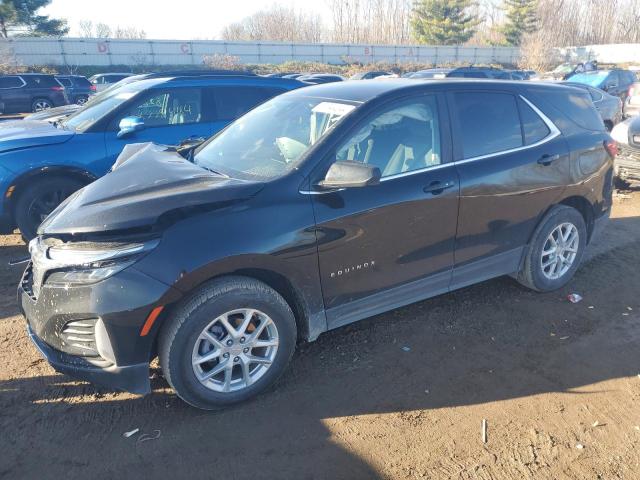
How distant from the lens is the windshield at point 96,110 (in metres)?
5.74

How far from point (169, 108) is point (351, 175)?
3.98 metres

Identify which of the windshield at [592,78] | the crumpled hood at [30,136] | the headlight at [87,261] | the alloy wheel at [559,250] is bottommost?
the alloy wheel at [559,250]

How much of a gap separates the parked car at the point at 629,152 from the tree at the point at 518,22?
66.0 meters

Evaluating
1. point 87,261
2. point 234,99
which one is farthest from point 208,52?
point 87,261

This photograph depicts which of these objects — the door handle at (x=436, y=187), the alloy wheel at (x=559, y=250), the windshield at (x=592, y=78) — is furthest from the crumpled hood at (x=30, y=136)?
the windshield at (x=592, y=78)

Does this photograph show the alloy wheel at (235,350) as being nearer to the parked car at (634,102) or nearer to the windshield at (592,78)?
the parked car at (634,102)

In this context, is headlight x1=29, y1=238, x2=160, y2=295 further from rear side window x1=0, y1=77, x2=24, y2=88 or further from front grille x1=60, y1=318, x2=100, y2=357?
rear side window x1=0, y1=77, x2=24, y2=88

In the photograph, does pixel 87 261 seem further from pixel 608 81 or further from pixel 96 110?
pixel 608 81

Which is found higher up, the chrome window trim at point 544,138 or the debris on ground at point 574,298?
the chrome window trim at point 544,138

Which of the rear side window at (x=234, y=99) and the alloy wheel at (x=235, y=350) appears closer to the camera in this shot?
the alloy wheel at (x=235, y=350)

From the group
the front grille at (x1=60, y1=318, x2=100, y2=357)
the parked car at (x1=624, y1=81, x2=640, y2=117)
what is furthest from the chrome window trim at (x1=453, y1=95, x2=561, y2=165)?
the parked car at (x1=624, y1=81, x2=640, y2=117)

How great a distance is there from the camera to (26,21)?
40.7m

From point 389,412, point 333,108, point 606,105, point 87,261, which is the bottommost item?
point 389,412

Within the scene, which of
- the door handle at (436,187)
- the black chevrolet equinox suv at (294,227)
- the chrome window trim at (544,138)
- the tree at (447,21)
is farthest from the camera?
the tree at (447,21)
